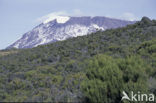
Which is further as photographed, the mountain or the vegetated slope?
the mountain

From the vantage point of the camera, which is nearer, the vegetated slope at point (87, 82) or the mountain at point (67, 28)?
the vegetated slope at point (87, 82)

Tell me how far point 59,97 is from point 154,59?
20.0 ft

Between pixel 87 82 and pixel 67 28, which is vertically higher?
pixel 67 28

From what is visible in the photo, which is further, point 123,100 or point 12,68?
point 12,68

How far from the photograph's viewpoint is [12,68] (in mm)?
15016

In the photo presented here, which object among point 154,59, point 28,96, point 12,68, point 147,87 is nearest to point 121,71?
point 147,87

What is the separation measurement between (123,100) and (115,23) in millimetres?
91144

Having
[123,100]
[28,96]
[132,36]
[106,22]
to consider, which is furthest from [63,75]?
[106,22]

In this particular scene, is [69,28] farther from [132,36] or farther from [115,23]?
[132,36]

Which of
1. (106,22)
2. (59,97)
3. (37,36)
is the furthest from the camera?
(106,22)

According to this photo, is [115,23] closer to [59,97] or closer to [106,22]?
[106,22]

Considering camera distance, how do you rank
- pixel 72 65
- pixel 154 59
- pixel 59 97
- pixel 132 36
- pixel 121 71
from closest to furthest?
1. pixel 59 97
2. pixel 121 71
3. pixel 154 59
4. pixel 72 65
5. pixel 132 36

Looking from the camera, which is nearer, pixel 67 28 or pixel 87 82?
pixel 87 82

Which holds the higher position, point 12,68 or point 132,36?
point 132,36
